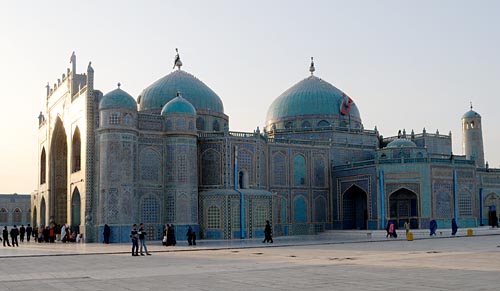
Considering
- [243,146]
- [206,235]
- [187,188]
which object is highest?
[243,146]

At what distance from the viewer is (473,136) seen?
6116 cm

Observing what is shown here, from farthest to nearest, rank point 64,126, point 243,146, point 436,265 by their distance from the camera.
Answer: point 64,126
point 243,146
point 436,265

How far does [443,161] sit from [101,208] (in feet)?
83.4

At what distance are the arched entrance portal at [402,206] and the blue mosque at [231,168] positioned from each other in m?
0.08

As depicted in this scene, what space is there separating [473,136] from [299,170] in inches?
Answer: 828

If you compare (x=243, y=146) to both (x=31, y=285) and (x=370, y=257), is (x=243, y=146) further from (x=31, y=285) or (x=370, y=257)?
(x=31, y=285)

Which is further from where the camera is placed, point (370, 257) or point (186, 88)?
point (186, 88)

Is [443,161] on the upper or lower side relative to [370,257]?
upper

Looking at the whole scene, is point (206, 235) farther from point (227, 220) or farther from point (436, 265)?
point (436, 265)

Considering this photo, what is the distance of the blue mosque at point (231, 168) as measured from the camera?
40.3 metres

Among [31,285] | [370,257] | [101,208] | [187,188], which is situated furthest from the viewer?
[187,188]

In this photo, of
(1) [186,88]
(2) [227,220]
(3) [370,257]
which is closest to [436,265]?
(3) [370,257]

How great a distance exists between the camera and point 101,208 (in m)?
38.8

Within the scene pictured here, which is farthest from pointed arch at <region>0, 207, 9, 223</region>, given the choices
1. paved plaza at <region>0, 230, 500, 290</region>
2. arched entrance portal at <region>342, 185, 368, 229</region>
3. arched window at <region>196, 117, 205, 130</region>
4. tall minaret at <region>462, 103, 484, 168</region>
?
paved plaza at <region>0, 230, 500, 290</region>
